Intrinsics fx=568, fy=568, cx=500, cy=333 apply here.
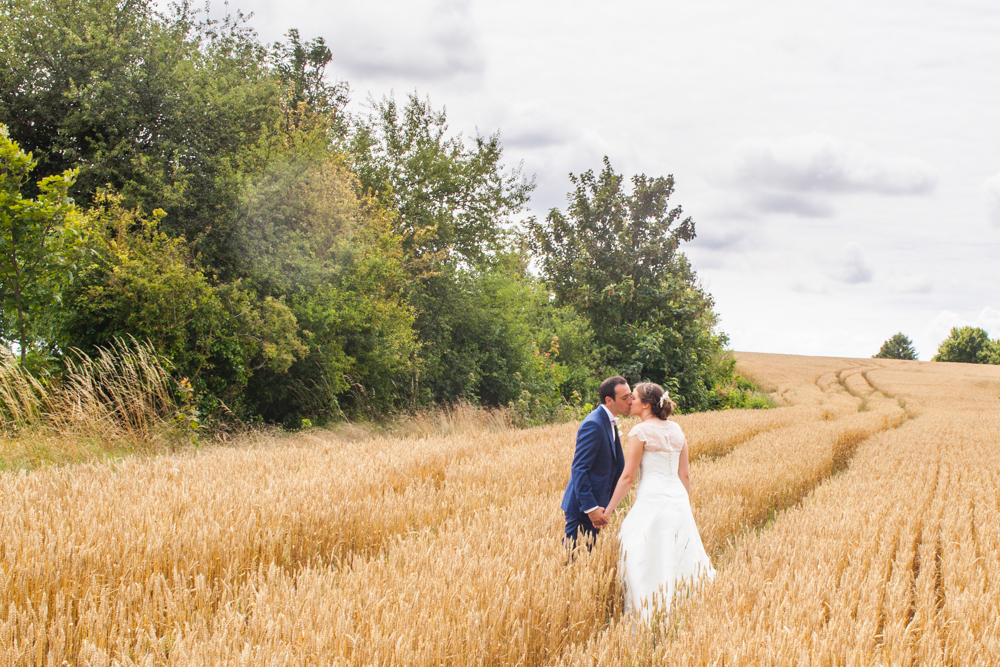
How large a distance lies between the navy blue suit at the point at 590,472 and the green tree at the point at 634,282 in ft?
62.1

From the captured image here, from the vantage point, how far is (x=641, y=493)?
172 inches

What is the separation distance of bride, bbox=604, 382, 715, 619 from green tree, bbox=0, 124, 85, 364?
8.69 metres

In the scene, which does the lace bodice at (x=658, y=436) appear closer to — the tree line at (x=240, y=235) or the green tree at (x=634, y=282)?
the tree line at (x=240, y=235)

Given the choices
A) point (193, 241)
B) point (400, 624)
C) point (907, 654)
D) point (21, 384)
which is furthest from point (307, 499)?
point (193, 241)

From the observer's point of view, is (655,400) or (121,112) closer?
(655,400)

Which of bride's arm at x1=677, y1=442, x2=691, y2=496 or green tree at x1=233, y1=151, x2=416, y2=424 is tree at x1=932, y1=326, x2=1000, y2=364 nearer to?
green tree at x1=233, y1=151, x2=416, y2=424

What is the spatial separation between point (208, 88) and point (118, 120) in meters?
2.18

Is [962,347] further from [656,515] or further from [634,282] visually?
[656,515]

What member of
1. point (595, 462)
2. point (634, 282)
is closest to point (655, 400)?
point (595, 462)

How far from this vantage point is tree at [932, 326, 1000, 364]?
221 feet

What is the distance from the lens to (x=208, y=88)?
1375 centimetres

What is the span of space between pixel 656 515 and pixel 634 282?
73.0 feet

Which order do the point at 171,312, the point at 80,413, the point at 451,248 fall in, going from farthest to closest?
1. the point at 451,248
2. the point at 171,312
3. the point at 80,413

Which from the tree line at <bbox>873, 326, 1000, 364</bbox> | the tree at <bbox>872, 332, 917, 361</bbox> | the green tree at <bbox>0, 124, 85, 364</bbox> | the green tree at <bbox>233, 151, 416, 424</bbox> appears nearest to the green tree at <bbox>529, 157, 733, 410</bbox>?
the green tree at <bbox>233, 151, 416, 424</bbox>
